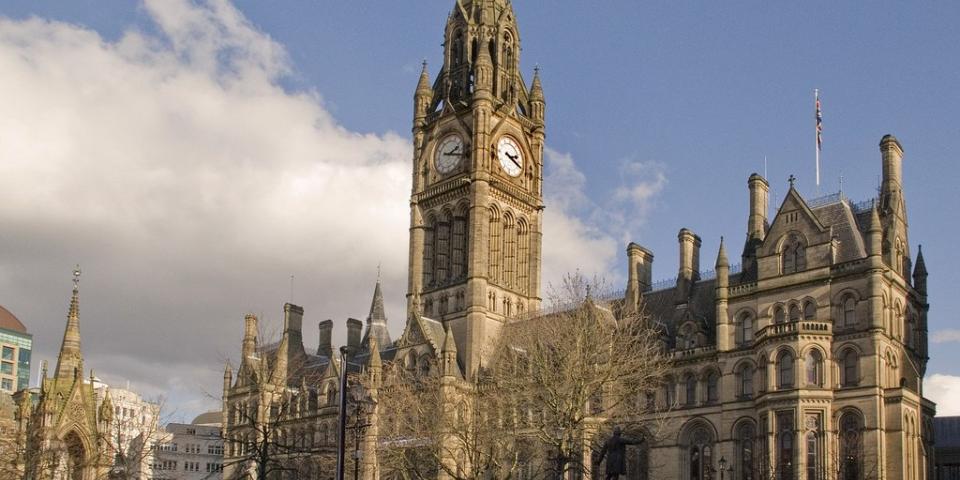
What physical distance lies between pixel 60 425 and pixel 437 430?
2092 cm

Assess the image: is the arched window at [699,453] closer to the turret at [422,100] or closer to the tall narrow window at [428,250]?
the tall narrow window at [428,250]

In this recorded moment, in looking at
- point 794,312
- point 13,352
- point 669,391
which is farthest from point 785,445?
point 13,352

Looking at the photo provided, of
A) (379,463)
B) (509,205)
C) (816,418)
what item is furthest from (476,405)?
(509,205)

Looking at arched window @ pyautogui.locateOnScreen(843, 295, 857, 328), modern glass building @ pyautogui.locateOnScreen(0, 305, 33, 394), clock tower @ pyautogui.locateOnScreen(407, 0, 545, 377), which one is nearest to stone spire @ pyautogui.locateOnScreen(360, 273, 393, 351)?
clock tower @ pyautogui.locateOnScreen(407, 0, 545, 377)

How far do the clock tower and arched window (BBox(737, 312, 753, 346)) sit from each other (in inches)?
767

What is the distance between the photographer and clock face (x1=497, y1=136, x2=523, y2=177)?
85.5 m

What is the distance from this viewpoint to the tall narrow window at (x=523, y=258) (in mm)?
84562

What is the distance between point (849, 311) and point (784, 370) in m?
4.52

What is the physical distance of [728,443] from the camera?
62.0m

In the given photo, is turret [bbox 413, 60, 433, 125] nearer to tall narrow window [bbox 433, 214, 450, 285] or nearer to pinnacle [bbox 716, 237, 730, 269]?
tall narrow window [bbox 433, 214, 450, 285]

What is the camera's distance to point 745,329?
6369cm

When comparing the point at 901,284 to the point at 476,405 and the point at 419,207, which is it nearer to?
the point at 476,405

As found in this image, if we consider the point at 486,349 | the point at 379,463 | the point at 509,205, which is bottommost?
the point at 379,463

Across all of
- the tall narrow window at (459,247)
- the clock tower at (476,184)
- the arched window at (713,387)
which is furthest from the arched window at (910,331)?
the tall narrow window at (459,247)
